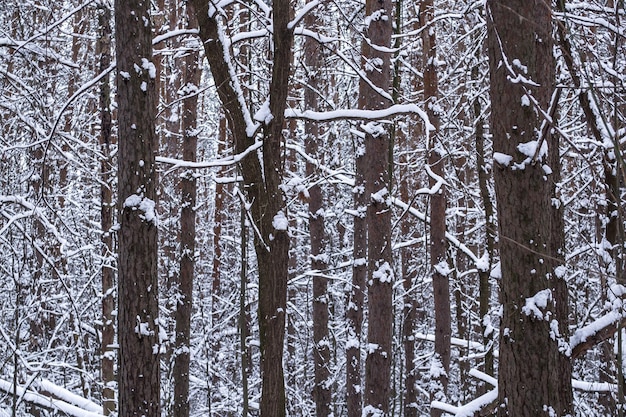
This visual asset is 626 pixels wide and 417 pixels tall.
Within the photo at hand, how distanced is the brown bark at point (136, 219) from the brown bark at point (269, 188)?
23.2 inches

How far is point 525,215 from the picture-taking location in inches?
159

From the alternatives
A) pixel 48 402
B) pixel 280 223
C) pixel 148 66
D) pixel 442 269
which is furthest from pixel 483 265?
pixel 48 402

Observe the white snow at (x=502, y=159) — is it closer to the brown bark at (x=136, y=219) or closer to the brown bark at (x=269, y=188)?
the brown bark at (x=269, y=188)

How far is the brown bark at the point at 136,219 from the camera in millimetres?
5277

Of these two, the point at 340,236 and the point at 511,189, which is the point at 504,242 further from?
the point at 340,236

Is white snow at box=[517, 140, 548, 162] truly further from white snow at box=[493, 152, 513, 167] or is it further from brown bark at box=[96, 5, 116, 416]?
brown bark at box=[96, 5, 116, 416]

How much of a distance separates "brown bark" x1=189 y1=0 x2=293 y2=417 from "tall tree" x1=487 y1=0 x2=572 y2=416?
1840 millimetres

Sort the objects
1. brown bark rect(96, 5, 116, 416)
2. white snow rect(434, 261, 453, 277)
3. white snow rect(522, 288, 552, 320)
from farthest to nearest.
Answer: white snow rect(434, 261, 453, 277) < brown bark rect(96, 5, 116, 416) < white snow rect(522, 288, 552, 320)

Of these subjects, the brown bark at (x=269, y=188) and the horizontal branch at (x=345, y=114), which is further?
the horizontal branch at (x=345, y=114)

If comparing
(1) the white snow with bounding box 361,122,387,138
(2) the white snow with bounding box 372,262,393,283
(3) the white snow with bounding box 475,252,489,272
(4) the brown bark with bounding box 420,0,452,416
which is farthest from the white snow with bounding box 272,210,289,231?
(4) the brown bark with bounding box 420,0,452,416

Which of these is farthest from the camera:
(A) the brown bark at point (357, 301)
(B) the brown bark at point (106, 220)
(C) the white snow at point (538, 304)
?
(A) the brown bark at point (357, 301)

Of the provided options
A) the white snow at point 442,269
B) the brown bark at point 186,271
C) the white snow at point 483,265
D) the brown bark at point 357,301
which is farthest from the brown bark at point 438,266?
the brown bark at point 186,271

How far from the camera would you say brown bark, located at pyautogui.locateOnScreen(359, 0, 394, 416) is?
8.19 metres

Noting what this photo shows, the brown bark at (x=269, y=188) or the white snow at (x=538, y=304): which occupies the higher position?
the brown bark at (x=269, y=188)
